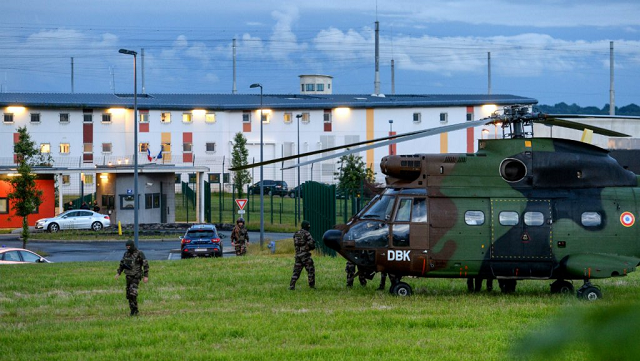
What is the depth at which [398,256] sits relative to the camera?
16.9m

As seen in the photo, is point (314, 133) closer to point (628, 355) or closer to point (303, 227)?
point (303, 227)

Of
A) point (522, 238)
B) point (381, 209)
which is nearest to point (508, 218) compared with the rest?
point (522, 238)

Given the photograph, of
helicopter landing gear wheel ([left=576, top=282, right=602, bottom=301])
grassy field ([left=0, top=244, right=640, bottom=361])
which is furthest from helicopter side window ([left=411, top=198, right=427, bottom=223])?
helicopter landing gear wheel ([left=576, top=282, right=602, bottom=301])

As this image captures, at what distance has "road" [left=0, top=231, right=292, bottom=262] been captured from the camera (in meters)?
37.6

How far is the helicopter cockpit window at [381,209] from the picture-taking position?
17.3m

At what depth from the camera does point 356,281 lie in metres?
20.9

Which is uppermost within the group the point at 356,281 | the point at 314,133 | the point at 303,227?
the point at 314,133

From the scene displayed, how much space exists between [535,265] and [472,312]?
7.57 ft

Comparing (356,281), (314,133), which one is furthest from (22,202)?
(314,133)

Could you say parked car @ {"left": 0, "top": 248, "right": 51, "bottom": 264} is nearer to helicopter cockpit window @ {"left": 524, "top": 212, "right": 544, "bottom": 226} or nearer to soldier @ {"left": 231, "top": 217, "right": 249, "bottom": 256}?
soldier @ {"left": 231, "top": 217, "right": 249, "bottom": 256}

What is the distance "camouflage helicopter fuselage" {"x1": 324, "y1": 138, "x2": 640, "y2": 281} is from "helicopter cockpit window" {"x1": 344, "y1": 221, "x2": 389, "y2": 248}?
0.02 metres

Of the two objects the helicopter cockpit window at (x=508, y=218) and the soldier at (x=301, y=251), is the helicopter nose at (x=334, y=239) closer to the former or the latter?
the soldier at (x=301, y=251)

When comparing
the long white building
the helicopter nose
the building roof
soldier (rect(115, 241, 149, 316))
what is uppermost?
the building roof

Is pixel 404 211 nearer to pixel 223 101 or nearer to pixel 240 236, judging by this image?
pixel 240 236
